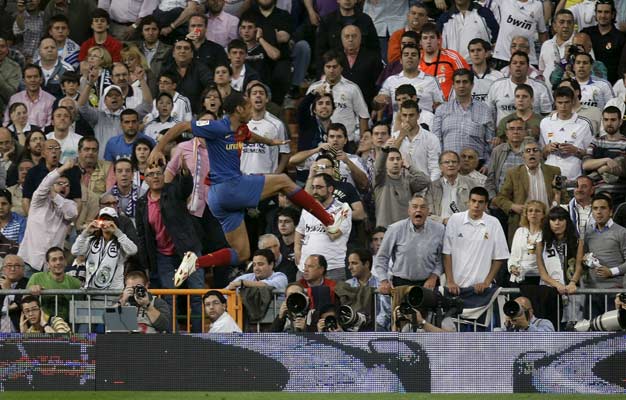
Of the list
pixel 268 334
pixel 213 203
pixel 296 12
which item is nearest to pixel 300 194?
pixel 213 203

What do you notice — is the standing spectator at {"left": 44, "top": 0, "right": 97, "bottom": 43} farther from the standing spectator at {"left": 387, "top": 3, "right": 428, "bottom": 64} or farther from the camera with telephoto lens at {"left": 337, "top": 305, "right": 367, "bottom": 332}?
the camera with telephoto lens at {"left": 337, "top": 305, "right": 367, "bottom": 332}

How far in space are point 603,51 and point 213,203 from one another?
7.84m

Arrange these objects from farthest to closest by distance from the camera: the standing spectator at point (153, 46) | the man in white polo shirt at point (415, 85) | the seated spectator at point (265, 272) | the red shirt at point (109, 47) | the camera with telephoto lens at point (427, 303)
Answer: the standing spectator at point (153, 46) → the red shirt at point (109, 47) → the man in white polo shirt at point (415, 85) → the seated spectator at point (265, 272) → the camera with telephoto lens at point (427, 303)

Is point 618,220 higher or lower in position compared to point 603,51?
lower

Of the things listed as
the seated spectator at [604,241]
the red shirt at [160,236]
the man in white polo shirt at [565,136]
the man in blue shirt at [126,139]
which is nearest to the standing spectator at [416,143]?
the man in white polo shirt at [565,136]

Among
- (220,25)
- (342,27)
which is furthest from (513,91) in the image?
(220,25)

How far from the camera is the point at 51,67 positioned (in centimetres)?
2220

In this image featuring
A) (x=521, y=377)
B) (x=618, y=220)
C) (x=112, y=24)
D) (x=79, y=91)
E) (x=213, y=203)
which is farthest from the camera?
(x=112, y=24)

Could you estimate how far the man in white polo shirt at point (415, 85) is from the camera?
20.8 meters

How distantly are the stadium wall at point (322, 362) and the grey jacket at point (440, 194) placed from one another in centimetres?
436

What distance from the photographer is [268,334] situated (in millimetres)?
14812

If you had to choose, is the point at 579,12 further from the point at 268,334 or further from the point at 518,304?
the point at 268,334

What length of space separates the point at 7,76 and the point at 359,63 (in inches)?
204

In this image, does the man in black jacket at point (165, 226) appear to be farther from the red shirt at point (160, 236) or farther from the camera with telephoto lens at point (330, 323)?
the camera with telephoto lens at point (330, 323)
